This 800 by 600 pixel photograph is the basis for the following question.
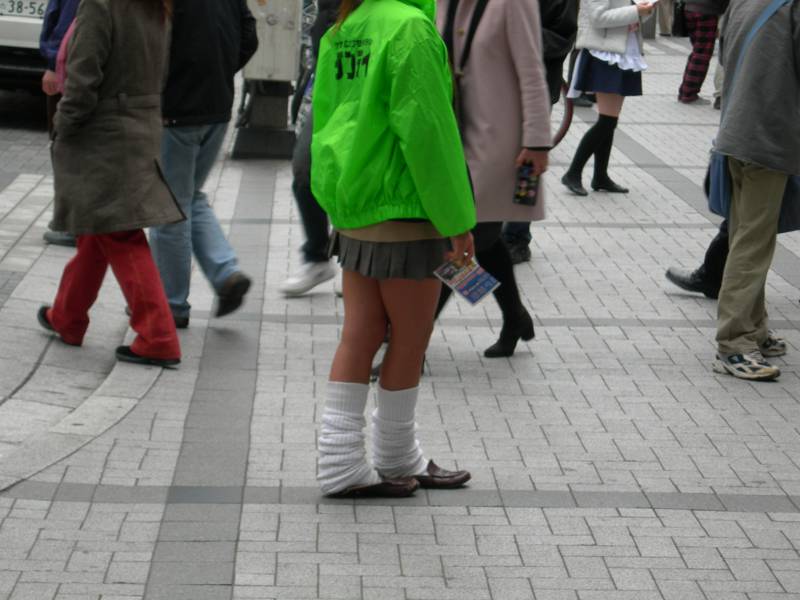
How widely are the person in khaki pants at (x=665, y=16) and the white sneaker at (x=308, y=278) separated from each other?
1578 cm

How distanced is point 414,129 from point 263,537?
129 centimetres

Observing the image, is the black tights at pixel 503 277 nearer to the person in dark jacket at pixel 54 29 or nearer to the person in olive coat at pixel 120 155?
the person in olive coat at pixel 120 155

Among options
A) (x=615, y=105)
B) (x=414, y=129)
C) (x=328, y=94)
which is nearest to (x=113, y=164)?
(x=328, y=94)

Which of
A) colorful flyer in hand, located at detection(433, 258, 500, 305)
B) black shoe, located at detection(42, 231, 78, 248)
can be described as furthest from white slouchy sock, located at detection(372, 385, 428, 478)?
black shoe, located at detection(42, 231, 78, 248)

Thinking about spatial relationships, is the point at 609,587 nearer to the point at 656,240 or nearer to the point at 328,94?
the point at 328,94

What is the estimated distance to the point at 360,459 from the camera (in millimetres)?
4746

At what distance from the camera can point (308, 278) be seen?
7.34 metres

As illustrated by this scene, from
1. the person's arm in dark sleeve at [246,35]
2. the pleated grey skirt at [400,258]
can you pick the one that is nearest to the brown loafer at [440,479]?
the pleated grey skirt at [400,258]

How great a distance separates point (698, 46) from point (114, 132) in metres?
11.1

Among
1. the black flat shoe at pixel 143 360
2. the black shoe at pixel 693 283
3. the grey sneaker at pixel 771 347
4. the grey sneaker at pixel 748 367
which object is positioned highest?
the grey sneaker at pixel 748 367

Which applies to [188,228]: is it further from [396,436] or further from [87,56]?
[396,436]

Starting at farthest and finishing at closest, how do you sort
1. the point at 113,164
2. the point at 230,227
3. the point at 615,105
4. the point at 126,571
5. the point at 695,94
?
the point at 695,94, the point at 615,105, the point at 230,227, the point at 113,164, the point at 126,571

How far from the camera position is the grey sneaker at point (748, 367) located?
247 inches

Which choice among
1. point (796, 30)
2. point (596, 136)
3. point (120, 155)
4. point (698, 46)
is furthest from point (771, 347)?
point (698, 46)
